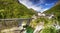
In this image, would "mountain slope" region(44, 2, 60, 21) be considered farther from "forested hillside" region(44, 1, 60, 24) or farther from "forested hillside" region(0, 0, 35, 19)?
"forested hillside" region(0, 0, 35, 19)

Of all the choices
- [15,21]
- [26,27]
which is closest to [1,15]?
[15,21]

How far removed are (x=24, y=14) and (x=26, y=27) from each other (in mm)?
324

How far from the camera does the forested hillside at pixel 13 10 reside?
4.25m

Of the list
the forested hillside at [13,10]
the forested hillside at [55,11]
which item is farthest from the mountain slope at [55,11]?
the forested hillside at [13,10]

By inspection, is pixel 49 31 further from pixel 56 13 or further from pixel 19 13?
pixel 19 13

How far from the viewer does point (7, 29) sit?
4.21 m

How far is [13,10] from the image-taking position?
169 inches

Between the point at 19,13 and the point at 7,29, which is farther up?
the point at 19,13

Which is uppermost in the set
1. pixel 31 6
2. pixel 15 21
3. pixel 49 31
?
pixel 31 6

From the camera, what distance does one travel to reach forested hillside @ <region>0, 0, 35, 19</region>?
425 centimetres

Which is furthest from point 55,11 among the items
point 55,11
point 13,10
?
point 13,10

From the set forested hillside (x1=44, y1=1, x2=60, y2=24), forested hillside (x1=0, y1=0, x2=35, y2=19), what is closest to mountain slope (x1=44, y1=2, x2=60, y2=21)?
forested hillside (x1=44, y1=1, x2=60, y2=24)

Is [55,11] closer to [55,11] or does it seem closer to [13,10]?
[55,11]

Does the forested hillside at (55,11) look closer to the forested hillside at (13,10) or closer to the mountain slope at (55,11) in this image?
the mountain slope at (55,11)
